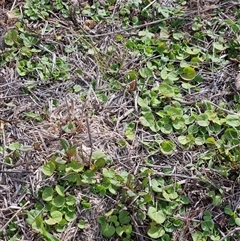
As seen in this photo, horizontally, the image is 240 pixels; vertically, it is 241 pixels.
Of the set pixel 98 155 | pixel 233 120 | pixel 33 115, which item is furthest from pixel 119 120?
pixel 233 120

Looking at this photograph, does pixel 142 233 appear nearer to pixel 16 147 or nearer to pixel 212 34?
pixel 16 147

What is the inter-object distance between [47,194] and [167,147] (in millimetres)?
503

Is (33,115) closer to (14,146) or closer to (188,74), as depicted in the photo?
(14,146)

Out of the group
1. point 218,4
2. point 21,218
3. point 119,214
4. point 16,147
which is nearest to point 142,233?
point 119,214

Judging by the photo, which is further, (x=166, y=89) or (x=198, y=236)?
(x=166, y=89)

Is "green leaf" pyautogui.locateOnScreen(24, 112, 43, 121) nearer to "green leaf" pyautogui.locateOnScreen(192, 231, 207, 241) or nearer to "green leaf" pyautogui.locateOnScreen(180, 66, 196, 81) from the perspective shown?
"green leaf" pyautogui.locateOnScreen(180, 66, 196, 81)

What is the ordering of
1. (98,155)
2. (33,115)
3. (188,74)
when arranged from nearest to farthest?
(98,155) < (33,115) < (188,74)

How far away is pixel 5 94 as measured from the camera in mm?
2072

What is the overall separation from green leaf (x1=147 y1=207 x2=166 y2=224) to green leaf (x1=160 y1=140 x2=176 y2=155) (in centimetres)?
25

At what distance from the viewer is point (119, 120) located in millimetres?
2033

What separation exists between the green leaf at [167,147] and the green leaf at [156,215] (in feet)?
0.81

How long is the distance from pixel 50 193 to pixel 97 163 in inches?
8.2

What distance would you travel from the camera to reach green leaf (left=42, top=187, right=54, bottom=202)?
5.95 feet

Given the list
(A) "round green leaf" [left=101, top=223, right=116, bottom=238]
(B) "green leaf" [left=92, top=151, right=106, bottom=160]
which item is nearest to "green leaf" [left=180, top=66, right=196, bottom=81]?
(B) "green leaf" [left=92, top=151, right=106, bottom=160]
